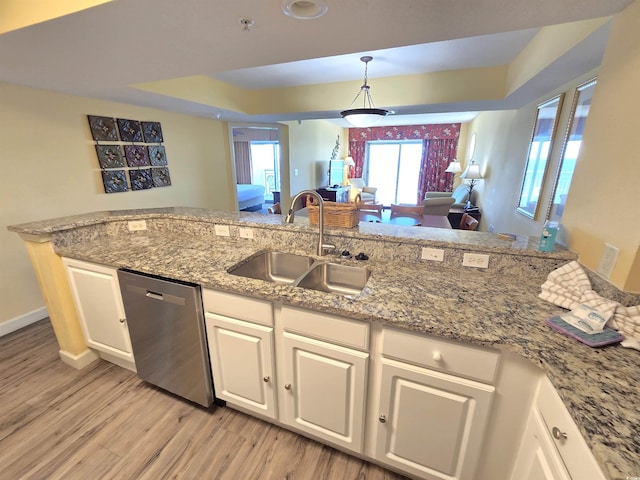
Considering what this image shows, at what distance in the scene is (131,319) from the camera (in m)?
1.66

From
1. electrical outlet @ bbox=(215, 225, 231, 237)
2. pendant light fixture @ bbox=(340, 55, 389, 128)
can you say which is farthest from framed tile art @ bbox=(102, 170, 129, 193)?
pendant light fixture @ bbox=(340, 55, 389, 128)

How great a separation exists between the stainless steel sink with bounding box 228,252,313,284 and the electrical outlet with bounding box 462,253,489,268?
87cm

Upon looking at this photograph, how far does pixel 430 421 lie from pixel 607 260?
37.7 inches

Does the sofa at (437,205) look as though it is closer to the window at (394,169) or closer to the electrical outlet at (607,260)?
the electrical outlet at (607,260)

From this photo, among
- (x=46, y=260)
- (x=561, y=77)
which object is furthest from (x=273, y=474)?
(x=561, y=77)

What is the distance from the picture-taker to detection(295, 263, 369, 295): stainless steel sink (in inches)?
61.3

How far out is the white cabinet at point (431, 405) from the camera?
102 centimetres

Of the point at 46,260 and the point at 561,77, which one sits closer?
the point at 46,260

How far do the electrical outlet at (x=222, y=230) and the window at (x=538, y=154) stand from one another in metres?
3.00

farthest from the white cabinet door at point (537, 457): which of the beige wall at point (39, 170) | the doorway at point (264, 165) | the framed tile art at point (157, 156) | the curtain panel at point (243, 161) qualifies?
the curtain panel at point (243, 161)

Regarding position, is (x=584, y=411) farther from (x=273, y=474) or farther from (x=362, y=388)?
(x=273, y=474)

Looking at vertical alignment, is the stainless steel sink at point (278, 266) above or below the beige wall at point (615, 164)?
below

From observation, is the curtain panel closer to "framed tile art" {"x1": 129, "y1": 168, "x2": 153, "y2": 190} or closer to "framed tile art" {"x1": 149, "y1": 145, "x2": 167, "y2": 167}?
"framed tile art" {"x1": 149, "y1": 145, "x2": 167, "y2": 167}

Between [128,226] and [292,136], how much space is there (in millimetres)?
3998
